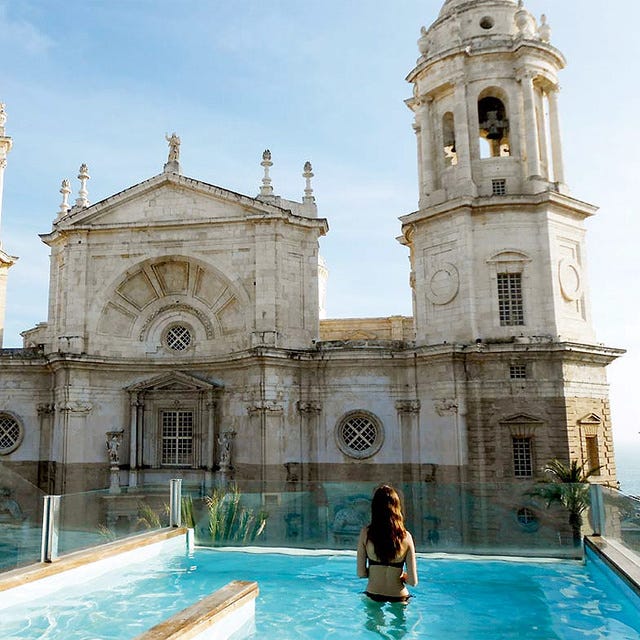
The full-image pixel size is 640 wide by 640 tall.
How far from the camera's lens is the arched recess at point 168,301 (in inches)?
1133

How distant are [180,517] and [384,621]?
316 inches

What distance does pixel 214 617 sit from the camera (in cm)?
908

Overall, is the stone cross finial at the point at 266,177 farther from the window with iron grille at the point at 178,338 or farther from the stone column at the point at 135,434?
the stone column at the point at 135,434

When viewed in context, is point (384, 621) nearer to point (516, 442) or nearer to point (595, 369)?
point (516, 442)

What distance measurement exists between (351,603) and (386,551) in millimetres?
2983

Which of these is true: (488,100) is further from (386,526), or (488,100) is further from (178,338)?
(386,526)

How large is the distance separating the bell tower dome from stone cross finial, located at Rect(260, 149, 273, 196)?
6.14m

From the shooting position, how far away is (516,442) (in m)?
23.9

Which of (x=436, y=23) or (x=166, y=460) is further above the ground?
(x=436, y=23)

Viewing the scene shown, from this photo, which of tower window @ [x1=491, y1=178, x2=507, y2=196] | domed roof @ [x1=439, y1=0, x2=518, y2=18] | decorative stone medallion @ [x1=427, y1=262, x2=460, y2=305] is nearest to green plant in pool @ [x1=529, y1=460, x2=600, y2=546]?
decorative stone medallion @ [x1=427, y1=262, x2=460, y2=305]

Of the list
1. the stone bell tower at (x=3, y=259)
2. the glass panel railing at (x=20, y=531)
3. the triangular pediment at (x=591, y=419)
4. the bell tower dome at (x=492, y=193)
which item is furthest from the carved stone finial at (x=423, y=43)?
the glass panel railing at (x=20, y=531)

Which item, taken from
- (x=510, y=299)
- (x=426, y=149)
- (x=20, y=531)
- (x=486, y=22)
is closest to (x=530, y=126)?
(x=426, y=149)

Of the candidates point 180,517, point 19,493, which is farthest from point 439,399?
point 19,493

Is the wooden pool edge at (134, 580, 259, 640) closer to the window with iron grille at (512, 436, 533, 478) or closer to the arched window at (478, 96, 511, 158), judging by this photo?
the window with iron grille at (512, 436, 533, 478)
